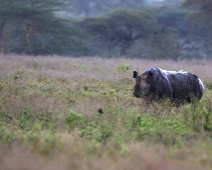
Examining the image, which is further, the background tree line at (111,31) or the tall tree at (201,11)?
the background tree line at (111,31)

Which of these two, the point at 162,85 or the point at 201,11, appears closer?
the point at 162,85

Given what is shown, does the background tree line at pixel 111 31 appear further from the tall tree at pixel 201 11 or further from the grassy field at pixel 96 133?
the grassy field at pixel 96 133

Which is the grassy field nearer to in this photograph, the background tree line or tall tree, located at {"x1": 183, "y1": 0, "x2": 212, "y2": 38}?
tall tree, located at {"x1": 183, "y1": 0, "x2": 212, "y2": 38}

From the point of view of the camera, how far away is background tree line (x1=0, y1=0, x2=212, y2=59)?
31.7m

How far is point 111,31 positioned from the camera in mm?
36438

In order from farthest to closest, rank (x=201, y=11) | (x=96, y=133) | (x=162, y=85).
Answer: (x=201, y=11) → (x=162, y=85) → (x=96, y=133)

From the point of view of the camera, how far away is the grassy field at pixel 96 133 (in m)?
5.50

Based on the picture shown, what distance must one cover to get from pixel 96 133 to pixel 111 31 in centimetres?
2963

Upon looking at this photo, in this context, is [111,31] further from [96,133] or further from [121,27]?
[96,133]

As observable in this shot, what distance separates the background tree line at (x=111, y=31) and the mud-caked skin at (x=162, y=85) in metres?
20.6

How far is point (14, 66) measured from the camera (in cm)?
1923

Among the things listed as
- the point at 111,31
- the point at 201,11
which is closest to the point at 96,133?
the point at 201,11

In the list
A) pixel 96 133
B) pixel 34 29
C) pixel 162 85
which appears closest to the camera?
pixel 96 133

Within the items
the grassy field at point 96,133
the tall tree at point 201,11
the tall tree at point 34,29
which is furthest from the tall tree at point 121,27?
the grassy field at point 96,133
